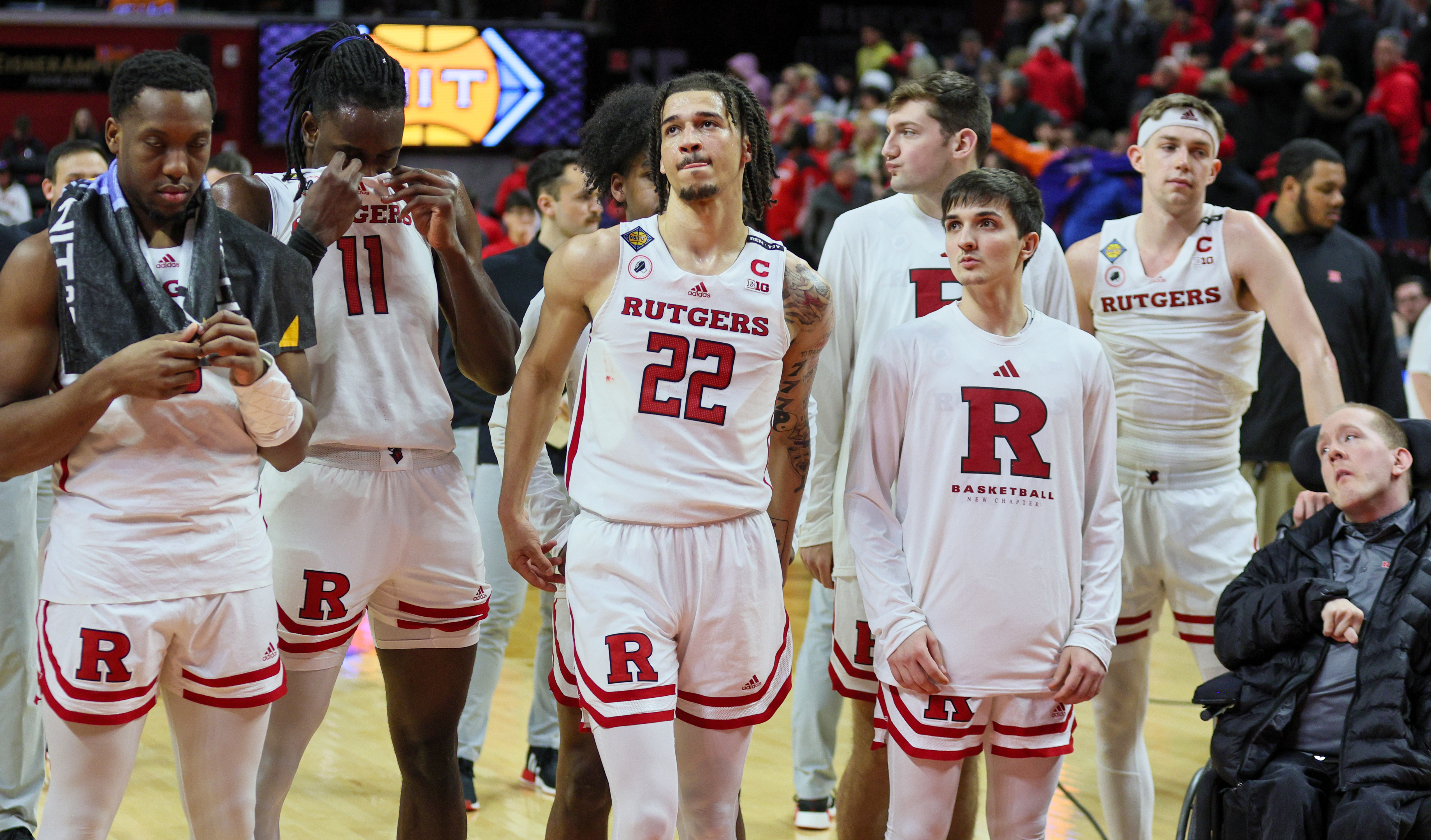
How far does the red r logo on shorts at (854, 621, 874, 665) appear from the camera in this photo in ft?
12.1

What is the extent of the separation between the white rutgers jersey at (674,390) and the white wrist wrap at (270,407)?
660 mm

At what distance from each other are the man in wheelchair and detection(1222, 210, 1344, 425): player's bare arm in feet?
0.46

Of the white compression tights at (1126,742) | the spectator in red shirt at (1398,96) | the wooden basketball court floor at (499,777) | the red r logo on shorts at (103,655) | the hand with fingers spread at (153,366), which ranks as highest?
the spectator in red shirt at (1398,96)

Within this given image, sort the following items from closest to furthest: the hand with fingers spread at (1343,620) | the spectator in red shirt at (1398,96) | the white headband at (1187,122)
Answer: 1. the hand with fingers spread at (1343,620)
2. the white headband at (1187,122)
3. the spectator in red shirt at (1398,96)

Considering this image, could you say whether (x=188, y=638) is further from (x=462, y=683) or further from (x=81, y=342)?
(x=462, y=683)

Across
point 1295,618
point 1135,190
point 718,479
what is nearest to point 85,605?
point 718,479

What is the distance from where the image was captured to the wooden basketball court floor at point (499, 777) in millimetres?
4691

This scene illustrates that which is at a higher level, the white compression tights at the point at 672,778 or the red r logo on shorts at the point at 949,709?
the red r logo on shorts at the point at 949,709

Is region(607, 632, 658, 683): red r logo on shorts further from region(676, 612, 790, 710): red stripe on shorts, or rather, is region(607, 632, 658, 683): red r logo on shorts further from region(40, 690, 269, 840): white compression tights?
region(40, 690, 269, 840): white compression tights

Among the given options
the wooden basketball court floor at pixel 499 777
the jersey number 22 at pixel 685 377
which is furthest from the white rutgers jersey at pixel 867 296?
the wooden basketball court floor at pixel 499 777

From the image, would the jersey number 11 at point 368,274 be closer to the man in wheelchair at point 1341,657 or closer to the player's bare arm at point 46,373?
the player's bare arm at point 46,373

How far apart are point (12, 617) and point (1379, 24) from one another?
39.7 feet

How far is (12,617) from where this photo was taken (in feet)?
14.1

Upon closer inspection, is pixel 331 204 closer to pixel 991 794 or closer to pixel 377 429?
pixel 377 429
